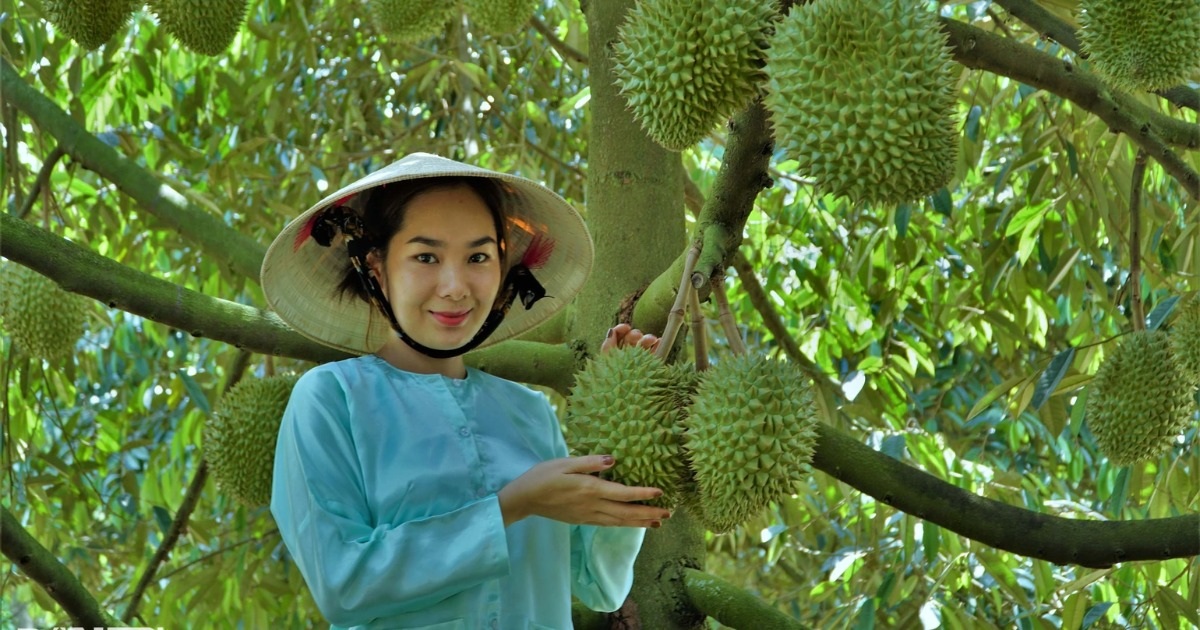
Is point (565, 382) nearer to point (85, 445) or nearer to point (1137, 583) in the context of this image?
point (1137, 583)

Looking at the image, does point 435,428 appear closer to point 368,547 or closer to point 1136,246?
point 368,547

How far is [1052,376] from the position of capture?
1771 mm

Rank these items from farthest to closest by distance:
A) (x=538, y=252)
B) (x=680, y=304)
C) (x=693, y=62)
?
(x=538, y=252) → (x=680, y=304) → (x=693, y=62)

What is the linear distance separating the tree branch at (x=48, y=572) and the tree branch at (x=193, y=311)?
314mm

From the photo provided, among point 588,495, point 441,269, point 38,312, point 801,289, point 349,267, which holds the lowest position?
point 588,495

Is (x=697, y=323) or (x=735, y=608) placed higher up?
(x=697, y=323)

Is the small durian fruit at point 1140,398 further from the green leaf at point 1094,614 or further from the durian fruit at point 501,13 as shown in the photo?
the durian fruit at point 501,13

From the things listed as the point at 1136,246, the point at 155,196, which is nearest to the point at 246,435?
the point at 155,196

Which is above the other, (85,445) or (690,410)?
(85,445)

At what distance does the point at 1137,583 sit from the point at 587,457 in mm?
1765

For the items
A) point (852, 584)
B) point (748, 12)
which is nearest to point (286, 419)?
point (748, 12)

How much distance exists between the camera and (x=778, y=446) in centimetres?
124

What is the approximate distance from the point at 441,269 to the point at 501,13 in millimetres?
929

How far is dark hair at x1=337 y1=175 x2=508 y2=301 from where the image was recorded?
5.34 ft
